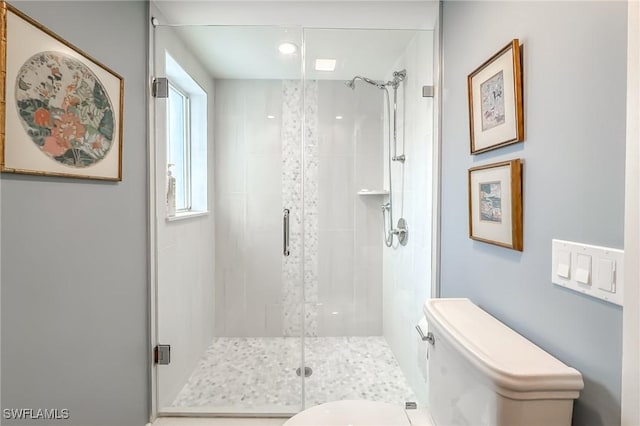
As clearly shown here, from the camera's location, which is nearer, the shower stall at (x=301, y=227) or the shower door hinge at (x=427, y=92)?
the shower door hinge at (x=427, y=92)

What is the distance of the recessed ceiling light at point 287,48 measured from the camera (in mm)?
2033

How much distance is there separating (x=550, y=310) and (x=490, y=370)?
0.97ft

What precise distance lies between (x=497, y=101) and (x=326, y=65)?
1274 mm

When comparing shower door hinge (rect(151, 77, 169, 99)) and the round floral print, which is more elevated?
shower door hinge (rect(151, 77, 169, 99))

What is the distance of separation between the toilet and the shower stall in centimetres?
80

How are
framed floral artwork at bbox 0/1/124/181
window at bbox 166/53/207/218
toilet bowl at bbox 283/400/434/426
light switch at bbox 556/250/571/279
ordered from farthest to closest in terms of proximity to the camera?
window at bbox 166/53/207/218 < toilet bowl at bbox 283/400/434/426 < framed floral artwork at bbox 0/1/124/181 < light switch at bbox 556/250/571/279

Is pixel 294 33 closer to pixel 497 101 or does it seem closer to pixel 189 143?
pixel 189 143

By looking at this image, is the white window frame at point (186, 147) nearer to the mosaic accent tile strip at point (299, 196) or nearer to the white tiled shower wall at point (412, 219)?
the mosaic accent tile strip at point (299, 196)

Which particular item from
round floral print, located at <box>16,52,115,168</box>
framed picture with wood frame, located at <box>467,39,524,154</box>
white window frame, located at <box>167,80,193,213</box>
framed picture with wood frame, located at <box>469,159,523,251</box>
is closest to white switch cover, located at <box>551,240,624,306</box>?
framed picture with wood frame, located at <box>469,159,523,251</box>

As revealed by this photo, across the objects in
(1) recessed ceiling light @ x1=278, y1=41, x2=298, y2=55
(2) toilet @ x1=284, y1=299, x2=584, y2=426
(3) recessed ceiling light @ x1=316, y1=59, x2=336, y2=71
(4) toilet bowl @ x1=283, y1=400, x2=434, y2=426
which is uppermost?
(1) recessed ceiling light @ x1=278, y1=41, x2=298, y2=55

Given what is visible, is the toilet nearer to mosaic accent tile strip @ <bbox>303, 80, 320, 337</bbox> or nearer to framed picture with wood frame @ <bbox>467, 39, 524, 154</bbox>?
framed picture with wood frame @ <bbox>467, 39, 524, 154</bbox>

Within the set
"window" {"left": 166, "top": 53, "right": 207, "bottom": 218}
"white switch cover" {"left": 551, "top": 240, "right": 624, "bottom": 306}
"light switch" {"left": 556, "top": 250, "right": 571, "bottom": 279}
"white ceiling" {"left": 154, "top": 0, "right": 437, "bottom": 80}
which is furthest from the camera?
"window" {"left": 166, "top": 53, "right": 207, "bottom": 218}

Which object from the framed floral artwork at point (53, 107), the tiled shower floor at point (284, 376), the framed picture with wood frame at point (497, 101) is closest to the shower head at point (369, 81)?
the framed picture with wood frame at point (497, 101)

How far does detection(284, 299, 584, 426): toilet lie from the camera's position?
77 cm
